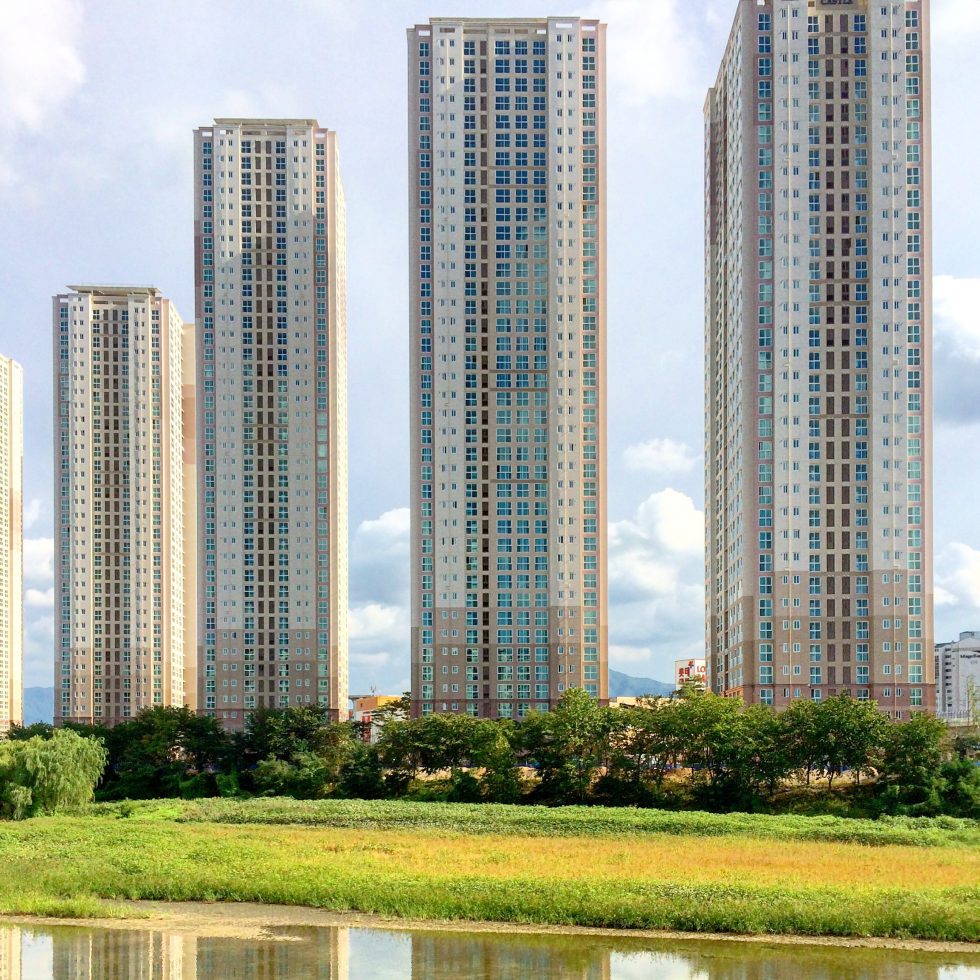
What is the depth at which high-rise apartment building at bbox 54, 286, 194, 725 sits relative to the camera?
522 ft

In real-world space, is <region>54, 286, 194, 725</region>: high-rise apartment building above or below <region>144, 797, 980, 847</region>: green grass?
above

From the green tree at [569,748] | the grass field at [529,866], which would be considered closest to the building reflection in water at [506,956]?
the grass field at [529,866]

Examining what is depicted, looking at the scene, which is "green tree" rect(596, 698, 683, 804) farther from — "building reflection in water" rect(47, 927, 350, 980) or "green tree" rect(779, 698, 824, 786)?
"building reflection in water" rect(47, 927, 350, 980)

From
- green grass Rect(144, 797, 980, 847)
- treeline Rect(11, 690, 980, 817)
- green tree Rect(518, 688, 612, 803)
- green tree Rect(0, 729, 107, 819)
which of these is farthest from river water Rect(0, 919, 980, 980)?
→ green tree Rect(518, 688, 612, 803)

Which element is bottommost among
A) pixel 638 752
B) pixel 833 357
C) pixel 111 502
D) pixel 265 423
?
pixel 638 752

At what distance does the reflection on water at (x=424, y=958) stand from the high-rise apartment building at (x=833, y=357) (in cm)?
6679

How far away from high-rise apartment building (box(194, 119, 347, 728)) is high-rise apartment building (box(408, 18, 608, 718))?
26.9 meters

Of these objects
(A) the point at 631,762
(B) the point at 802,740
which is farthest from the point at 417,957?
(A) the point at 631,762

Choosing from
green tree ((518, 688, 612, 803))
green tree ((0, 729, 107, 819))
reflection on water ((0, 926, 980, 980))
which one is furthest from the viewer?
green tree ((518, 688, 612, 803))

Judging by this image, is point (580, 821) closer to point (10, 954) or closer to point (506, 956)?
point (506, 956)

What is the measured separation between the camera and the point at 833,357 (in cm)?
10588

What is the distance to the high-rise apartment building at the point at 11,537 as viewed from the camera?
179m

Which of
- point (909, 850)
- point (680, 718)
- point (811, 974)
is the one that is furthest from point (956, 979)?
point (680, 718)

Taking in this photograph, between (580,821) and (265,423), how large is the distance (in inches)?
3214
